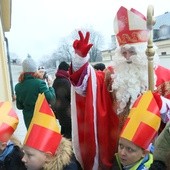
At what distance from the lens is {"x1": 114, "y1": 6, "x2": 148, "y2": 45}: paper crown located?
8.86 feet

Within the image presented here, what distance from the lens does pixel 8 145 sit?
2.53 meters

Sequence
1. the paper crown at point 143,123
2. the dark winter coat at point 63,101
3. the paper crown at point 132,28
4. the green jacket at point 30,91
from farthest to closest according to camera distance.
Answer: the green jacket at point 30,91 < the dark winter coat at point 63,101 < the paper crown at point 132,28 < the paper crown at point 143,123

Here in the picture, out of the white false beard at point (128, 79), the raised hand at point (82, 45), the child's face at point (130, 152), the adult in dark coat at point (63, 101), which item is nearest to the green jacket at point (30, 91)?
the adult in dark coat at point (63, 101)

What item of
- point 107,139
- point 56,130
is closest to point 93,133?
point 107,139

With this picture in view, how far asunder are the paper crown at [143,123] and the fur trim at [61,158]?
1.27 feet

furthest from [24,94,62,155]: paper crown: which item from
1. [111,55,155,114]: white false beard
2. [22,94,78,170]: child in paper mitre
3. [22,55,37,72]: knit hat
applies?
[22,55,37,72]: knit hat

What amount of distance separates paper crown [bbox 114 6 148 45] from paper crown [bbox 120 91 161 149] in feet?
2.32

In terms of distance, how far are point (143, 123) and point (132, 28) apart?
90 cm

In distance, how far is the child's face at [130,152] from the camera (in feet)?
6.98

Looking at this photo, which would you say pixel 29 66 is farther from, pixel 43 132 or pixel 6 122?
pixel 43 132

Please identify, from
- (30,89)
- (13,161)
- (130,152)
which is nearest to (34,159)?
(13,161)

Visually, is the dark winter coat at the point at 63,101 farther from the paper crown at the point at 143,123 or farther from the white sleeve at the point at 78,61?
the paper crown at the point at 143,123

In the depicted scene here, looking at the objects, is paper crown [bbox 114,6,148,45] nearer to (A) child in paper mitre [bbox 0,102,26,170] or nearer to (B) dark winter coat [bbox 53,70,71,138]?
(A) child in paper mitre [bbox 0,102,26,170]

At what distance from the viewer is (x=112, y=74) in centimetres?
275
